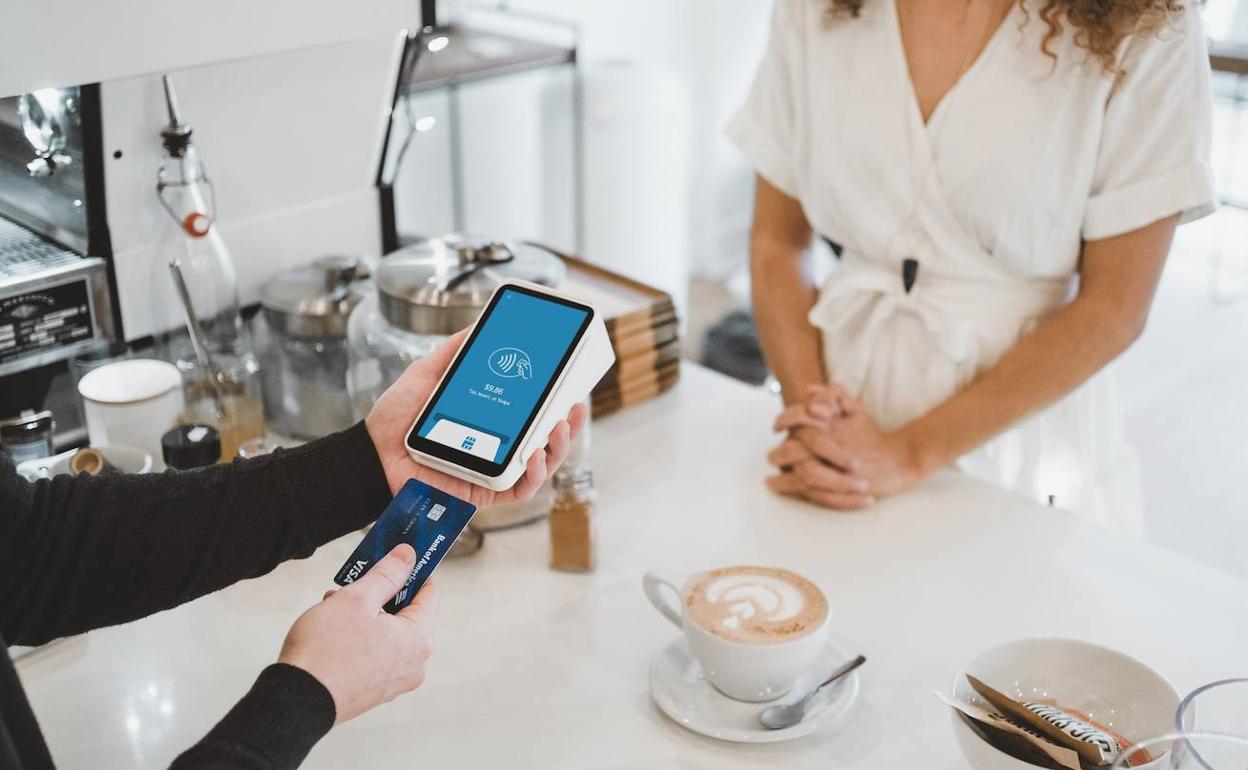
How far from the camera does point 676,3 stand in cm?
383

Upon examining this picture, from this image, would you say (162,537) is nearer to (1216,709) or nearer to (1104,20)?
(1216,709)

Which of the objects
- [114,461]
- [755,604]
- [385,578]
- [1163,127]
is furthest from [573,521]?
[1163,127]

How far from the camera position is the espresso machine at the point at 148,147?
108cm

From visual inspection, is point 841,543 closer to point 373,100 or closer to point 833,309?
point 833,309

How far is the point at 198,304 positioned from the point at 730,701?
0.78 metres

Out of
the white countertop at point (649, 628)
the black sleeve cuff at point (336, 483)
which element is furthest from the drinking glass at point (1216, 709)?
the black sleeve cuff at point (336, 483)

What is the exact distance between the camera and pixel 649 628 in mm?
1132

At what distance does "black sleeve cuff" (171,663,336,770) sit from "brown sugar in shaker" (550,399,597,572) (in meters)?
0.44

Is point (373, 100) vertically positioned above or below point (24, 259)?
above

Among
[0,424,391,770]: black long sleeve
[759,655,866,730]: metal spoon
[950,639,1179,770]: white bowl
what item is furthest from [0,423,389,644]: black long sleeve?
[950,639,1179,770]: white bowl

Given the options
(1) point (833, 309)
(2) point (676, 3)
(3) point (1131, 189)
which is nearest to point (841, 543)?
(1) point (833, 309)

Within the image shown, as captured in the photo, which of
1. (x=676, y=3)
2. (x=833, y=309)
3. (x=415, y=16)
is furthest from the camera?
(x=676, y=3)

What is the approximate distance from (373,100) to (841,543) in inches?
31.2

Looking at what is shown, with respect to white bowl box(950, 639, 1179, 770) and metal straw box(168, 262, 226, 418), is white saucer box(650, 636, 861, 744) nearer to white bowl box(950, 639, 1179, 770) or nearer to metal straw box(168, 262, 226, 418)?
white bowl box(950, 639, 1179, 770)
